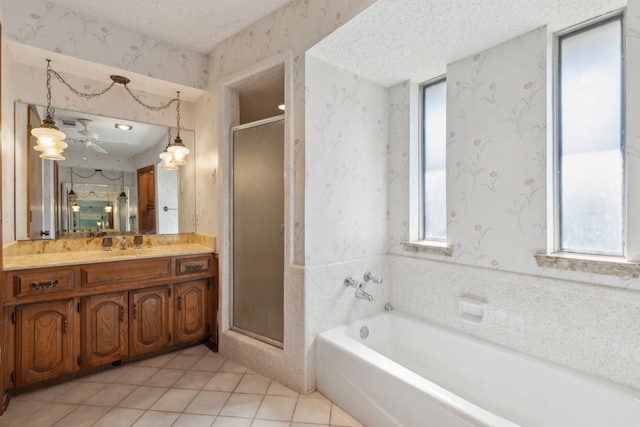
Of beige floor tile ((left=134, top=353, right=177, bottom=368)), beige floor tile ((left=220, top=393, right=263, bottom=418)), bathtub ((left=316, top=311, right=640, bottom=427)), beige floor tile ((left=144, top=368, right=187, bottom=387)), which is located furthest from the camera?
beige floor tile ((left=134, top=353, right=177, bottom=368))

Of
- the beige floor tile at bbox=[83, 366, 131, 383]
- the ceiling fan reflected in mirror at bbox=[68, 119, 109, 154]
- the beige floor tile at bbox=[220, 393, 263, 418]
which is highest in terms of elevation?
the ceiling fan reflected in mirror at bbox=[68, 119, 109, 154]

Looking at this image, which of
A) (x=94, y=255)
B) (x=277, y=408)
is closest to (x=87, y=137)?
(x=94, y=255)

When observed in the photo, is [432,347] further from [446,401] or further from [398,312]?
[446,401]

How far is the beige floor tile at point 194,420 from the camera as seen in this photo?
68.7 inches

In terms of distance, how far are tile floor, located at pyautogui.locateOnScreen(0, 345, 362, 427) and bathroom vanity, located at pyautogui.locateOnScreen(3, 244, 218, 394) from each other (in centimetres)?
16

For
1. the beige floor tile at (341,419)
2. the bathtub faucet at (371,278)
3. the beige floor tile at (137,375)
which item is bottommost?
the beige floor tile at (341,419)

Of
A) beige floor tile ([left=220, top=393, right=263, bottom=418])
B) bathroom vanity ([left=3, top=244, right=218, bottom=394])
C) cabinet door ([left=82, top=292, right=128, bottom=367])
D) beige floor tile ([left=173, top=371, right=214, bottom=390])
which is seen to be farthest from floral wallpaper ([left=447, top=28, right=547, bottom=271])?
cabinet door ([left=82, top=292, right=128, bottom=367])

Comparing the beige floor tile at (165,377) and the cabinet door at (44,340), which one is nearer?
the cabinet door at (44,340)

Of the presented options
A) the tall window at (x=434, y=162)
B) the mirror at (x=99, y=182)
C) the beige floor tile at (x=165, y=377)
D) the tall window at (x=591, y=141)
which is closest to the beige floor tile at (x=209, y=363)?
the beige floor tile at (x=165, y=377)

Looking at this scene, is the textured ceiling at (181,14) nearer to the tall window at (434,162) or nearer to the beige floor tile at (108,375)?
the tall window at (434,162)

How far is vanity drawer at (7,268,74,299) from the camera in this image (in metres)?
1.92

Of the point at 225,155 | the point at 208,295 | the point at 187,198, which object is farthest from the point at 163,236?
the point at 225,155

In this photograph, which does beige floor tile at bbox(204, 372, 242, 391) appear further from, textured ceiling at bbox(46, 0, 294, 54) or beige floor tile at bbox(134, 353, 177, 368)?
textured ceiling at bbox(46, 0, 294, 54)

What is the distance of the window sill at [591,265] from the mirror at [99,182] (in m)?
2.83
